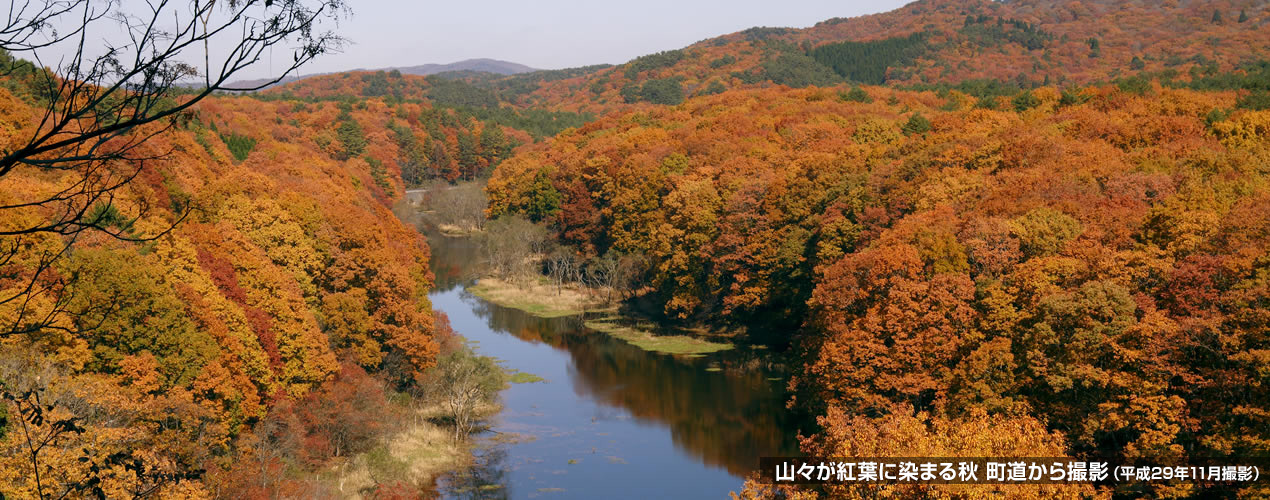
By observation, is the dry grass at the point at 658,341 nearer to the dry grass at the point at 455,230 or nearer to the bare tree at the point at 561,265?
the bare tree at the point at 561,265

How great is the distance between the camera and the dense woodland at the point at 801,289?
918 inches

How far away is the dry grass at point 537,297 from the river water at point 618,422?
625 centimetres

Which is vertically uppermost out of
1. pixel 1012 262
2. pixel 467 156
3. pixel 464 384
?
pixel 467 156

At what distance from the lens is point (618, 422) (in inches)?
1677

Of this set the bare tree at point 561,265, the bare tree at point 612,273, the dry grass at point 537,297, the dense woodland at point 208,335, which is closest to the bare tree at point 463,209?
the bare tree at point 561,265

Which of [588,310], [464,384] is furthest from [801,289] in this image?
[464,384]

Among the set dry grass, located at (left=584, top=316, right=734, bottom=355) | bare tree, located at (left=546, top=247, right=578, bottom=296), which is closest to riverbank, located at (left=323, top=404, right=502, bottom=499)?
dry grass, located at (left=584, top=316, right=734, bottom=355)

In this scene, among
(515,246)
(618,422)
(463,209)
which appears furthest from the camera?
(463,209)

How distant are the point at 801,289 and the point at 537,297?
84.7 ft

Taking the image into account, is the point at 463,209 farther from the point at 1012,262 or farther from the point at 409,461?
the point at 1012,262

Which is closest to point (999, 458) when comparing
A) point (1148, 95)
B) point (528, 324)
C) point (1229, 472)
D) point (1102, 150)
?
point (1229, 472)

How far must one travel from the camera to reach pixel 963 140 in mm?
55812

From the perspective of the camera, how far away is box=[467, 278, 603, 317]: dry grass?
6925 centimetres

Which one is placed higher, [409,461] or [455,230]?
[455,230]
